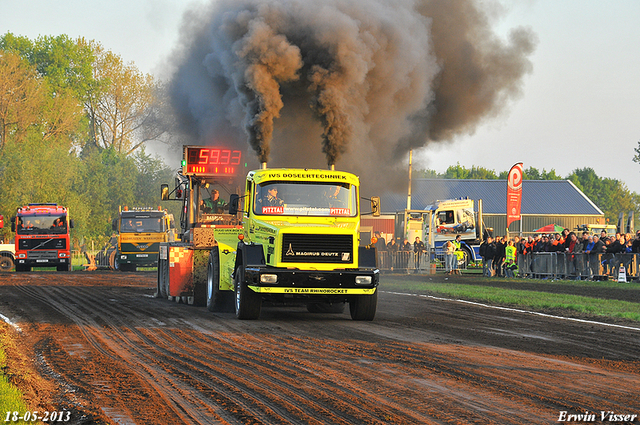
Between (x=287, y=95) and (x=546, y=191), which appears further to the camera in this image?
(x=546, y=191)

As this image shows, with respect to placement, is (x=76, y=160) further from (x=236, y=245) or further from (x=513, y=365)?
(x=513, y=365)

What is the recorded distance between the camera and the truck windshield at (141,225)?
40.2m

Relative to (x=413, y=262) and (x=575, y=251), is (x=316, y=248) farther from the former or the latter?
(x=413, y=262)

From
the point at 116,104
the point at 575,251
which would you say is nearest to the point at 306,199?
the point at 575,251

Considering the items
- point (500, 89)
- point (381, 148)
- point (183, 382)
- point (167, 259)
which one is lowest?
point (183, 382)

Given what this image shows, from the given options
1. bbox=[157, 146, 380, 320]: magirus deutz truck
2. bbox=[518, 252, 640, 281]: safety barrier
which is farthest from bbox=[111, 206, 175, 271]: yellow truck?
bbox=[157, 146, 380, 320]: magirus deutz truck

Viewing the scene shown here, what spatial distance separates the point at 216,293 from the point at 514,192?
20.9 m

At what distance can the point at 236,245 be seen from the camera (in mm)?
15445

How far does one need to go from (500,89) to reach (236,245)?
1647cm

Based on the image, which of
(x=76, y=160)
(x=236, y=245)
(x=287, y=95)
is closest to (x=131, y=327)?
(x=236, y=245)

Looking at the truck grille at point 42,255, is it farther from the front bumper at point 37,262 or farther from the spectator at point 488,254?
the spectator at point 488,254

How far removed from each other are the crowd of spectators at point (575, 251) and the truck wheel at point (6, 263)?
2492 cm

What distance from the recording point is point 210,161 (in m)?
17.7

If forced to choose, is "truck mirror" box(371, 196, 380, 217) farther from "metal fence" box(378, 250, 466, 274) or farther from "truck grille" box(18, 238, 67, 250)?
"truck grille" box(18, 238, 67, 250)
